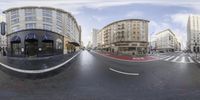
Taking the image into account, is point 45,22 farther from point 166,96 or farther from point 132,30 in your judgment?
point 166,96

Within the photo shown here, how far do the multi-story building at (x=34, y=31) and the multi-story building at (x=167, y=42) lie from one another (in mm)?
1728

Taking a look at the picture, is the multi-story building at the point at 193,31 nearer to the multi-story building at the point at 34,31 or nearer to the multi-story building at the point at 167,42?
the multi-story building at the point at 167,42

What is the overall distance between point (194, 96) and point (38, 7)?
2124 mm

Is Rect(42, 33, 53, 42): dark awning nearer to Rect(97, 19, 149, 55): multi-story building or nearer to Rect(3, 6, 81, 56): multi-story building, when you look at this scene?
Rect(3, 6, 81, 56): multi-story building

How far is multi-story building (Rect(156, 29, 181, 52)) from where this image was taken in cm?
287

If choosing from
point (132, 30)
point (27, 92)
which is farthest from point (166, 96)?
point (27, 92)

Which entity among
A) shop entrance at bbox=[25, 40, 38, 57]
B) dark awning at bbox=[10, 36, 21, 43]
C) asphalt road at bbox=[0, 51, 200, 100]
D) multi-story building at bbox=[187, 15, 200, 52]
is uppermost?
multi-story building at bbox=[187, 15, 200, 52]

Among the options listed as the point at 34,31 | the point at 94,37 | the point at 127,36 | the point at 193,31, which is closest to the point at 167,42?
the point at 193,31

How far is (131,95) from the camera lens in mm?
2100

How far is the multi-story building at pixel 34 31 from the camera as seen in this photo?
1.73 m

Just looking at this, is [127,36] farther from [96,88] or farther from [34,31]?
[34,31]

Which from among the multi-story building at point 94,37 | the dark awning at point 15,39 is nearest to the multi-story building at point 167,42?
the multi-story building at point 94,37

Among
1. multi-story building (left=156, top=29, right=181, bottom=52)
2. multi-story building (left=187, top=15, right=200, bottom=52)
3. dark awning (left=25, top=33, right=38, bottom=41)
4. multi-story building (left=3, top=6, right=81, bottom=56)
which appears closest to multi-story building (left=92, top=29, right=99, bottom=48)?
multi-story building (left=3, top=6, right=81, bottom=56)

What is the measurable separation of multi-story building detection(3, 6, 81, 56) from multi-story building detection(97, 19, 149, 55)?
88 centimetres
